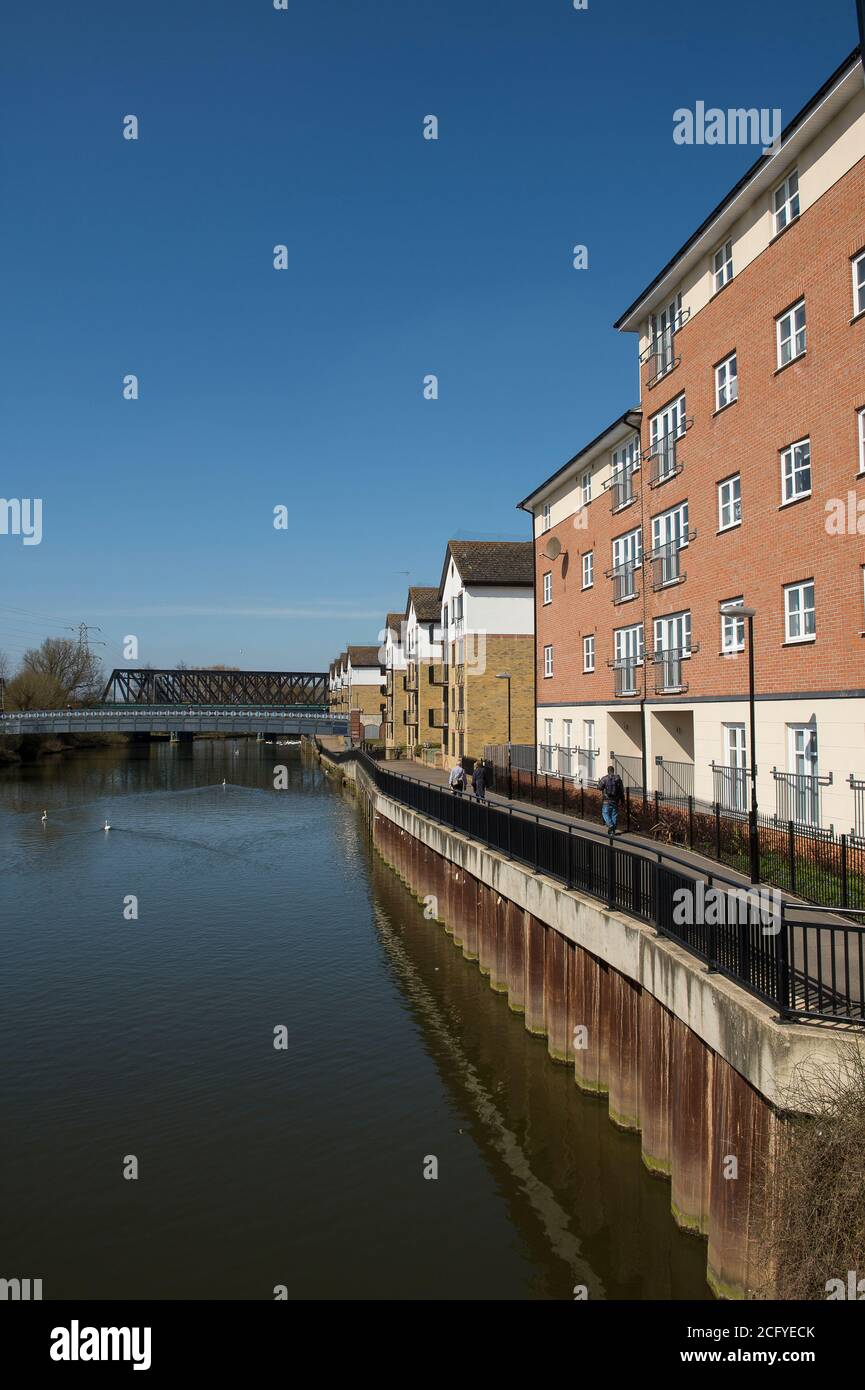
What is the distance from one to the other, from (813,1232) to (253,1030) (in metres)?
11.6

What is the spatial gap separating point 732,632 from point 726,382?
210 inches

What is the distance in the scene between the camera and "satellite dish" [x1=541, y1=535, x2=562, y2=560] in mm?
33531

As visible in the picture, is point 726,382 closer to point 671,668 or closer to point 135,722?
point 671,668

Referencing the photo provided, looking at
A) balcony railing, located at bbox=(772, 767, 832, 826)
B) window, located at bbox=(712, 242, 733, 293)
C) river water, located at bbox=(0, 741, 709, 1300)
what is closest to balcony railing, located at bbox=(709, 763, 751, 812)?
balcony railing, located at bbox=(772, 767, 832, 826)

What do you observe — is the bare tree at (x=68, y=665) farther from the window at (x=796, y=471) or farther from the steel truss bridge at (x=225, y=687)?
the window at (x=796, y=471)

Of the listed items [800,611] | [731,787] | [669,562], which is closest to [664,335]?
[669,562]

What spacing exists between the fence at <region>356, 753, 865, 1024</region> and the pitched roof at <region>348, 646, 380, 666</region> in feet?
285

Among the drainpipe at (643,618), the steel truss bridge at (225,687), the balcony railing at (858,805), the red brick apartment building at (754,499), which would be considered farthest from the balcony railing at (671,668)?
the steel truss bridge at (225,687)

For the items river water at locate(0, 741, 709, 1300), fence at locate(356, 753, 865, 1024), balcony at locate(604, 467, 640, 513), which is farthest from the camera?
balcony at locate(604, 467, 640, 513)

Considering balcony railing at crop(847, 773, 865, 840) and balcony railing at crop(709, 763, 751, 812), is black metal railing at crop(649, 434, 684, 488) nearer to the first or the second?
balcony railing at crop(709, 763, 751, 812)

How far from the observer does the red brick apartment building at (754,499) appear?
15805 millimetres

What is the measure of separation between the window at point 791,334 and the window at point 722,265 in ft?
8.99

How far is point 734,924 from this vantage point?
899 cm

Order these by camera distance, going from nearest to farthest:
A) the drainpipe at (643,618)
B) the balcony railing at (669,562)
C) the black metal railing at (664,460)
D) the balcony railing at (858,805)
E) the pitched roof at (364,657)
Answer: the balcony railing at (858,805), the balcony railing at (669,562), the black metal railing at (664,460), the drainpipe at (643,618), the pitched roof at (364,657)
